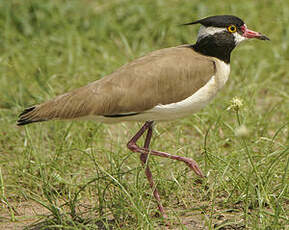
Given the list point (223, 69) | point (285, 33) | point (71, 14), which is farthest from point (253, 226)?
point (71, 14)

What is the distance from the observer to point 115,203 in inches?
153

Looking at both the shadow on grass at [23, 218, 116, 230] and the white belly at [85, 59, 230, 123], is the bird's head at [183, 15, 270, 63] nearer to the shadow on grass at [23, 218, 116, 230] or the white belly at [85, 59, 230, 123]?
the white belly at [85, 59, 230, 123]

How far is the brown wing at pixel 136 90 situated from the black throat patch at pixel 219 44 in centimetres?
21

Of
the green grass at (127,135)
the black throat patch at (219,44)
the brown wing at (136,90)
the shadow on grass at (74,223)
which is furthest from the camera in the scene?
the black throat patch at (219,44)

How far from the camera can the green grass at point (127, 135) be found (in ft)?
12.6

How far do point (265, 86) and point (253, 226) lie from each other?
3.01 meters

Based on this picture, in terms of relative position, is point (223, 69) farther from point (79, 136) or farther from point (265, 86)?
point (265, 86)

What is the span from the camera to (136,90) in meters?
4.00

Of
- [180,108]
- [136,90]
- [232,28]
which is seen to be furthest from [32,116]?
[232,28]

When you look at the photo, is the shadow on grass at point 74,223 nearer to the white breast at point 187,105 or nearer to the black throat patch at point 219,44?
the white breast at point 187,105

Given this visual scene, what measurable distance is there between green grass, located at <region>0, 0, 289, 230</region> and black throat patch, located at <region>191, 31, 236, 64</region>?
45cm

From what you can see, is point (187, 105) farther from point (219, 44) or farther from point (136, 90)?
point (219, 44)

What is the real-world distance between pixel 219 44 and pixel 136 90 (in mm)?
799

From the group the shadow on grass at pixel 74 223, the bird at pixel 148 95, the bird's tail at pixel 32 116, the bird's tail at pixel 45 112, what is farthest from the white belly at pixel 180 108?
the shadow on grass at pixel 74 223
